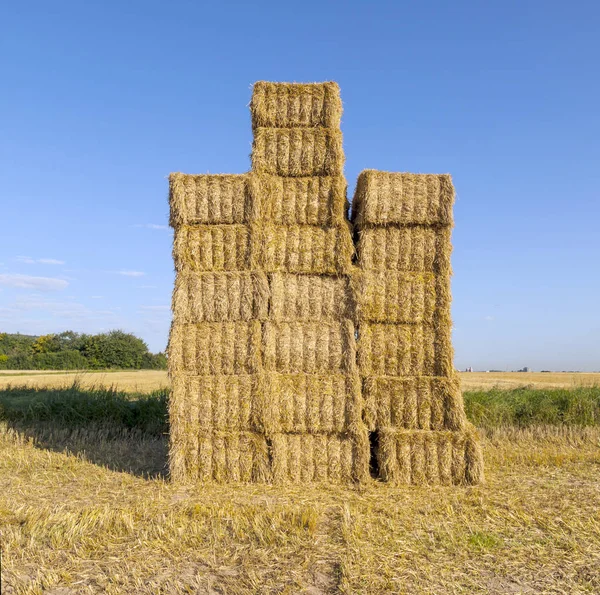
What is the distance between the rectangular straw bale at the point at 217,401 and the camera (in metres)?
8.34

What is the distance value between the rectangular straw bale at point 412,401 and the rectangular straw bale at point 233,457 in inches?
62.5

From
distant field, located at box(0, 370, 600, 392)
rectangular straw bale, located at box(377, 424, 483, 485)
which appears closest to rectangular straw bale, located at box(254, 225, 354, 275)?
rectangular straw bale, located at box(377, 424, 483, 485)

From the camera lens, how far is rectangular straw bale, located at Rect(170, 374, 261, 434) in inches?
328

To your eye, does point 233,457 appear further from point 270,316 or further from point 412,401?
point 412,401

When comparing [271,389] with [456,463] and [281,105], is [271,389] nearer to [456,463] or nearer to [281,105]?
[456,463]

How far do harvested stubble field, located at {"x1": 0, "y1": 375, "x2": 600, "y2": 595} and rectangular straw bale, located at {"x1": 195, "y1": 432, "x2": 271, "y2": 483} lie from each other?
25 cm

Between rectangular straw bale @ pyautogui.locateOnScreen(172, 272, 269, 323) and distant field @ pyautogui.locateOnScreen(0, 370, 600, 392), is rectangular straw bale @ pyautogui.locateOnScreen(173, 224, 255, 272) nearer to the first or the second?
rectangular straw bale @ pyautogui.locateOnScreen(172, 272, 269, 323)

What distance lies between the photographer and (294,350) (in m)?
8.51

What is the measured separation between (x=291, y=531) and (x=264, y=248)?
4057 millimetres

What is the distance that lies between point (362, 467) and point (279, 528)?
8.47 feet

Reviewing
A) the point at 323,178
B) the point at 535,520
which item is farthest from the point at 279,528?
the point at 323,178

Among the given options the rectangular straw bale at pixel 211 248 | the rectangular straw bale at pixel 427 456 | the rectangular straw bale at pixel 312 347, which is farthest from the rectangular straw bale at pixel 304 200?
the rectangular straw bale at pixel 427 456

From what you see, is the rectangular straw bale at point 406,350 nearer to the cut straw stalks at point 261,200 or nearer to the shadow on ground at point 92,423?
the cut straw stalks at point 261,200

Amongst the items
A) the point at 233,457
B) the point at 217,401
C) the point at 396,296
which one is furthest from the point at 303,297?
the point at 233,457
